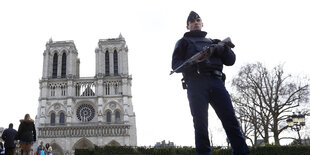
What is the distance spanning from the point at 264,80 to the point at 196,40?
2282 cm

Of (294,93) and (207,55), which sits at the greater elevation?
(294,93)

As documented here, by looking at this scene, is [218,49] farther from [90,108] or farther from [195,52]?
[90,108]

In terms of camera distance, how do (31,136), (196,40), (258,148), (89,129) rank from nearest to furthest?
(196,40) → (31,136) → (258,148) → (89,129)

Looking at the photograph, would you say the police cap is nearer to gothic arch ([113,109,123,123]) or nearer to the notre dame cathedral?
the notre dame cathedral

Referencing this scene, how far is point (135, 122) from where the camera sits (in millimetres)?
50625

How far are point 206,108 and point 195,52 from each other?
0.69 metres

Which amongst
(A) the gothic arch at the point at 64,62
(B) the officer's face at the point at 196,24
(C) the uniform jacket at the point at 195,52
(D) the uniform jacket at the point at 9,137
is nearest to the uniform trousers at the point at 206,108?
(C) the uniform jacket at the point at 195,52

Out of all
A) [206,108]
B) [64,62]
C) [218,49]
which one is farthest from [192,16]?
[64,62]

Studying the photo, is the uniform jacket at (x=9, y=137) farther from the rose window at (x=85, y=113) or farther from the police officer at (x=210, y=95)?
the rose window at (x=85, y=113)

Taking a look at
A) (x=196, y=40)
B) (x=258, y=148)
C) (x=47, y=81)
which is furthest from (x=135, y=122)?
(x=196, y=40)

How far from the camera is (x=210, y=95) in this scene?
12.1 ft

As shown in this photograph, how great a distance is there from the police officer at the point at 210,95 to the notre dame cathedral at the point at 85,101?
45826 mm

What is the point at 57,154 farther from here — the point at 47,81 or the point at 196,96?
the point at 196,96

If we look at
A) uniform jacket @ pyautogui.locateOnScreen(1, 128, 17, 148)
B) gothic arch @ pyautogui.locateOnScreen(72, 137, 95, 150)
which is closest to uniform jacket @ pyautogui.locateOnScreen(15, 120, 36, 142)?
uniform jacket @ pyautogui.locateOnScreen(1, 128, 17, 148)
